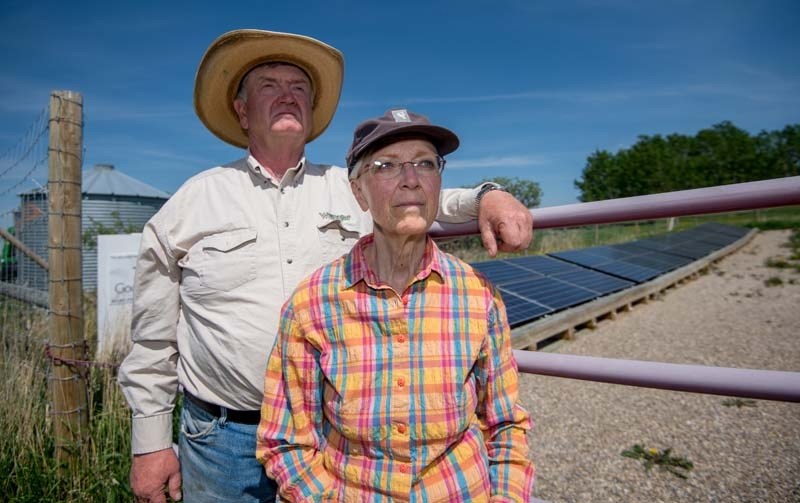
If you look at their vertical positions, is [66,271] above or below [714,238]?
below

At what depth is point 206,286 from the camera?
1751 millimetres

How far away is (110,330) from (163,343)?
11.2 ft

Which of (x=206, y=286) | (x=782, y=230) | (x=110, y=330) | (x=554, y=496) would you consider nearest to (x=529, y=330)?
(x=554, y=496)

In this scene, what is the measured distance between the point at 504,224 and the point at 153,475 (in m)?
1.74

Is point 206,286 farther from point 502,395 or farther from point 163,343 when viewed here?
point 502,395

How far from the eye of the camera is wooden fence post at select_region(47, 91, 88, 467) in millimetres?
2941

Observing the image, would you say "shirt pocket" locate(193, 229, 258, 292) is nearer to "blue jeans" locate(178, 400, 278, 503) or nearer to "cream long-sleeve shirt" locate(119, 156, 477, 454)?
"cream long-sleeve shirt" locate(119, 156, 477, 454)

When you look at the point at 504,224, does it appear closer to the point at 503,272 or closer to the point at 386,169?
the point at 386,169

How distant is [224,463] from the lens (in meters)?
1.78

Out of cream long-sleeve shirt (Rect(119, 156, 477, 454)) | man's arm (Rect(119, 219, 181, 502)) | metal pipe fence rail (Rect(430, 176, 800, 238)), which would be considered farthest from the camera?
man's arm (Rect(119, 219, 181, 502))

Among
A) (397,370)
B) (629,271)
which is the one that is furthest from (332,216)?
(629,271)

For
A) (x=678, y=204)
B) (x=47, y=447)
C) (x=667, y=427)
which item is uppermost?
(x=678, y=204)

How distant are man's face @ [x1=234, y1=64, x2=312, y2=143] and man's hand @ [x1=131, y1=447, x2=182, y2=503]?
1.38 metres

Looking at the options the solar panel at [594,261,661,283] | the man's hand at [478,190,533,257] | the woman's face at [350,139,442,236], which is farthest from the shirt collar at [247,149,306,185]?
the solar panel at [594,261,661,283]
